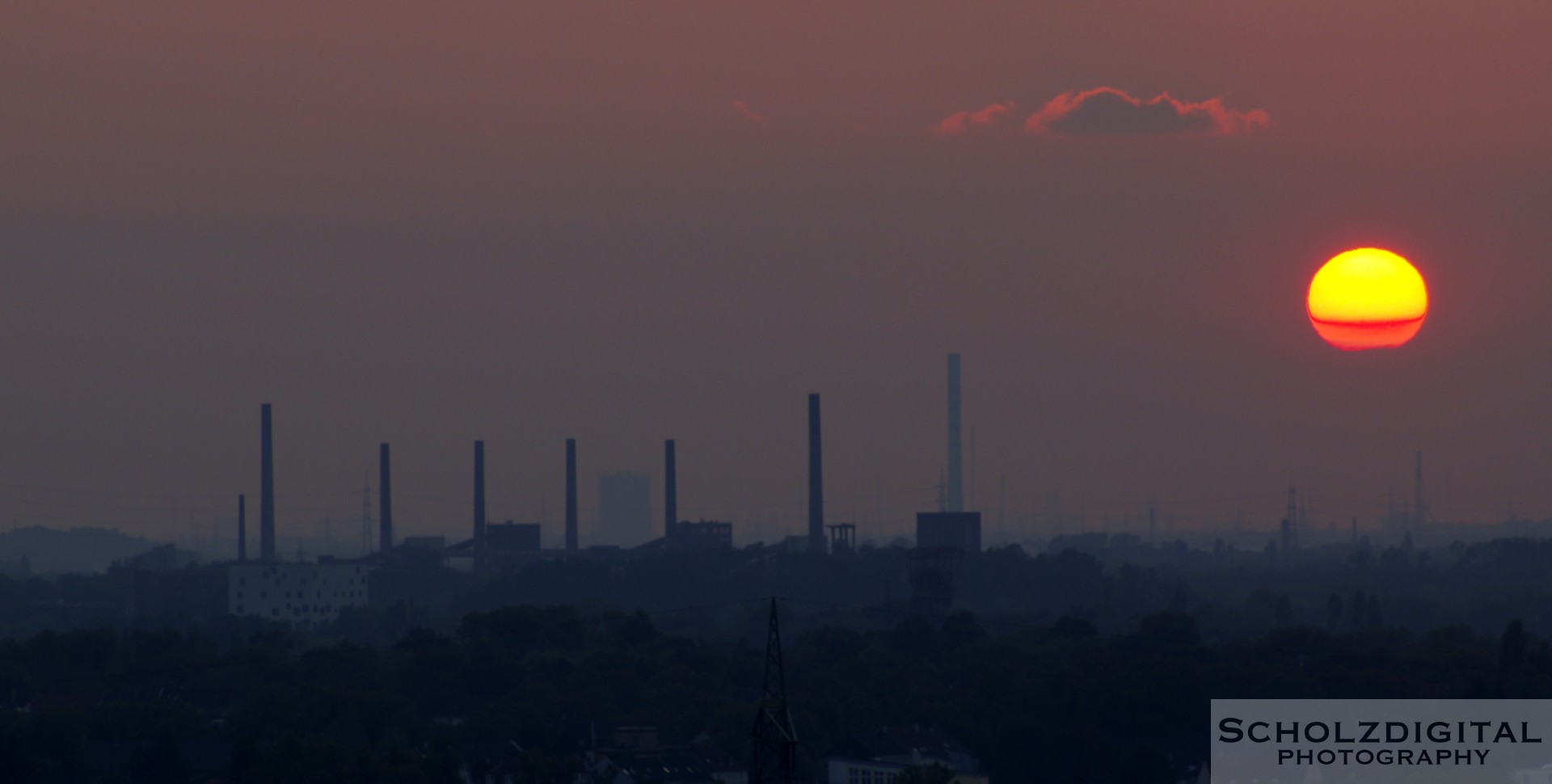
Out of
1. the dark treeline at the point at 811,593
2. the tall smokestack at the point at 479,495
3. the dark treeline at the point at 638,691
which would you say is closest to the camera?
the dark treeline at the point at 638,691

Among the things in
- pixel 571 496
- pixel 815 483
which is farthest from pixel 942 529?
pixel 571 496

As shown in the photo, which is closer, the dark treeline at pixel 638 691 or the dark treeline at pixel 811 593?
the dark treeline at pixel 638 691

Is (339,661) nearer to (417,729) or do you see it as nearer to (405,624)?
(417,729)

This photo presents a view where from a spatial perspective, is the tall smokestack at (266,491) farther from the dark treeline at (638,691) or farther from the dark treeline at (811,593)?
the dark treeline at (638,691)

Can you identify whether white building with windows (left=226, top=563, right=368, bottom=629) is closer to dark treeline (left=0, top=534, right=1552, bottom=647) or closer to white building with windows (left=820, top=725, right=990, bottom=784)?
dark treeline (left=0, top=534, right=1552, bottom=647)

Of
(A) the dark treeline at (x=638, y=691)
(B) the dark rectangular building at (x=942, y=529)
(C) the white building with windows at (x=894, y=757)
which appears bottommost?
(C) the white building with windows at (x=894, y=757)

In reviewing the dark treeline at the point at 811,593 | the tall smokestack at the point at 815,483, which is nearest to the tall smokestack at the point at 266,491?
the dark treeline at the point at 811,593

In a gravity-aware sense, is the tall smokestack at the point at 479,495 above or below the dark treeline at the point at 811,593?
above
